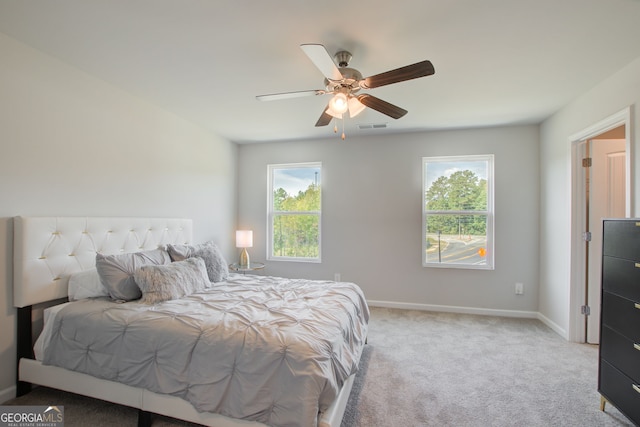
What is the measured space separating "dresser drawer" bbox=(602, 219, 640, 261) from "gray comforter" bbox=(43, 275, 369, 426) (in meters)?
1.79

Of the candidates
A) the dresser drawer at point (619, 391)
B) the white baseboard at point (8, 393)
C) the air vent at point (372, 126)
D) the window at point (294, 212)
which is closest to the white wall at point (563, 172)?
the dresser drawer at point (619, 391)

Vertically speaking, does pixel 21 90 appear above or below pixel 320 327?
above

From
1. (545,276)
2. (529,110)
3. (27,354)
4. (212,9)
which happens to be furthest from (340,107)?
(545,276)

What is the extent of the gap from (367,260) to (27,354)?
3563 millimetres

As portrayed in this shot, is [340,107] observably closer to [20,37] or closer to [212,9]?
[212,9]

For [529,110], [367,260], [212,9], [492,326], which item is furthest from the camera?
[367,260]

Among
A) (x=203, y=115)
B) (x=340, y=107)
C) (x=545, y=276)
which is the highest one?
(x=203, y=115)

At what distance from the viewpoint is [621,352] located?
1823mm

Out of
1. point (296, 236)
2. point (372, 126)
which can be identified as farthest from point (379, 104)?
point (296, 236)

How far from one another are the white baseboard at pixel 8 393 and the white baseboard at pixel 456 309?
11.9 ft

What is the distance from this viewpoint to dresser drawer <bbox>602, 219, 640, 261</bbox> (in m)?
1.75

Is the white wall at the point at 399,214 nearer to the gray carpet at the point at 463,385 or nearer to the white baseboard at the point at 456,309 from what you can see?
the white baseboard at the point at 456,309

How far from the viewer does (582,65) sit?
2281 millimetres

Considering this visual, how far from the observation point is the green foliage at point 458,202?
3941mm
